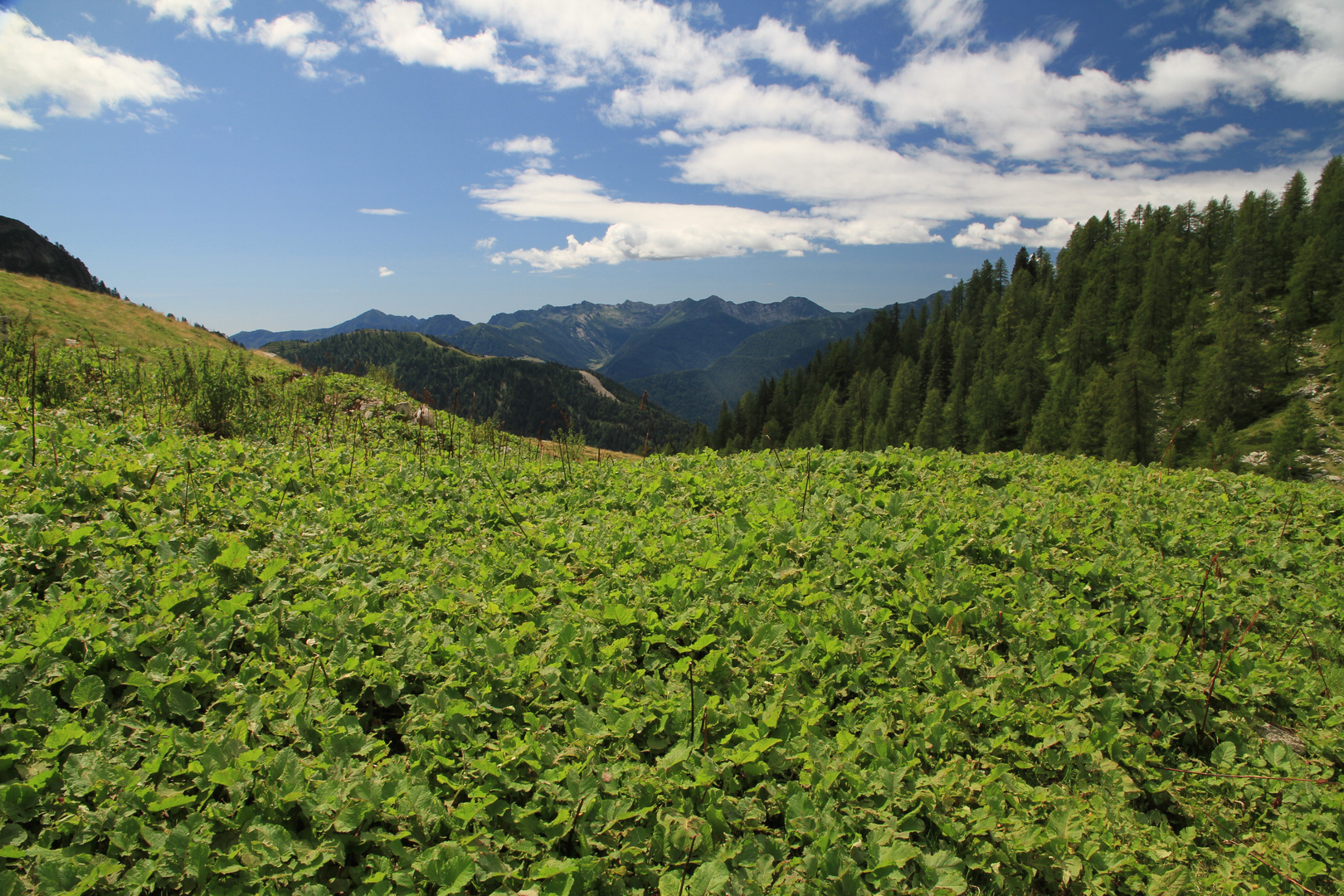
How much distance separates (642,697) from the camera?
13.0ft

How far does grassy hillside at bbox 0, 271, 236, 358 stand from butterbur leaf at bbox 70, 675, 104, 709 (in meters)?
20.9

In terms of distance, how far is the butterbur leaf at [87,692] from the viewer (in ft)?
11.2

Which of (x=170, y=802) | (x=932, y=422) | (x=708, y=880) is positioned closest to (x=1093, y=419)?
(x=932, y=422)

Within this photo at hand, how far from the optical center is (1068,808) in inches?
128

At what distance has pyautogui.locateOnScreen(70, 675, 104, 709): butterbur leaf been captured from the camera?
3.41 meters

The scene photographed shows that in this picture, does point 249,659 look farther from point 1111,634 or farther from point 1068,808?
point 1111,634

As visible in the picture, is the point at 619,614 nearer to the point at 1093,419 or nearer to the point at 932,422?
the point at 1093,419

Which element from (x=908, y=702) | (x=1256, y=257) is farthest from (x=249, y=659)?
(x=1256, y=257)

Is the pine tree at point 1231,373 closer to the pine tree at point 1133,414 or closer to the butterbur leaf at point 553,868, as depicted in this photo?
the pine tree at point 1133,414

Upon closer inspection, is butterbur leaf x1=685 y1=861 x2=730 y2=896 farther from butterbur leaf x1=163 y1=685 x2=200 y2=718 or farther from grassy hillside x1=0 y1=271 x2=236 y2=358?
grassy hillside x1=0 y1=271 x2=236 y2=358

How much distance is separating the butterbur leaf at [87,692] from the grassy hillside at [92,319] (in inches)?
823

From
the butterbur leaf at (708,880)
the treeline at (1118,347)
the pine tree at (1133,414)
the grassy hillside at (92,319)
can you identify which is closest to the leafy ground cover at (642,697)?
the butterbur leaf at (708,880)

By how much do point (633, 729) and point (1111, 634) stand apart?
4082 mm

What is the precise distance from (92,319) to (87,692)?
3052 centimetres
